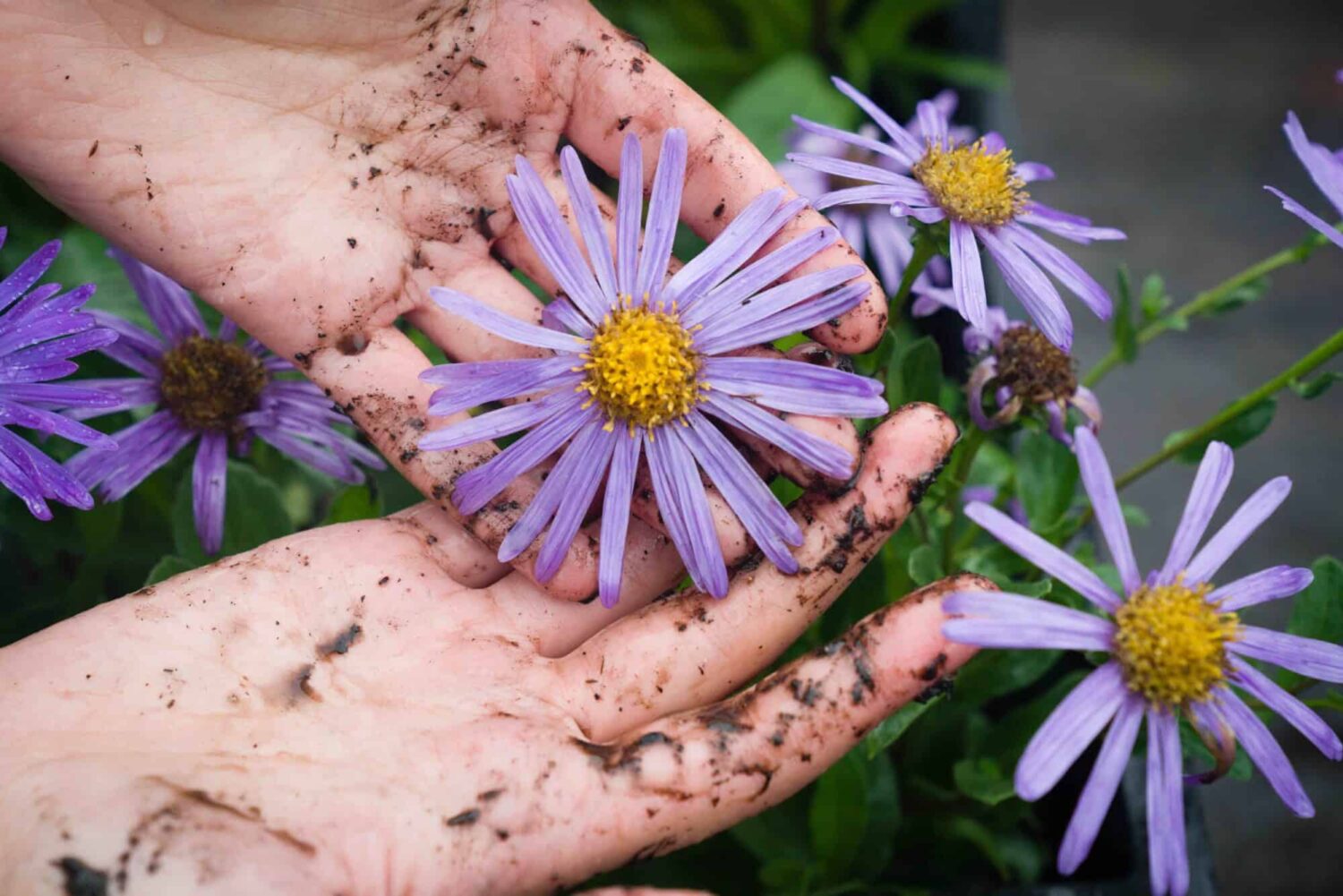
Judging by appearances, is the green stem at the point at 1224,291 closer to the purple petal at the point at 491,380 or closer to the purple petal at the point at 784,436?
the purple petal at the point at 784,436

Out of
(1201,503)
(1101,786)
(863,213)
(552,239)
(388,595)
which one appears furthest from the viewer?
(863,213)

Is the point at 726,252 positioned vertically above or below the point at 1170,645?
above

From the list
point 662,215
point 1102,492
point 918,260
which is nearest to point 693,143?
point 662,215

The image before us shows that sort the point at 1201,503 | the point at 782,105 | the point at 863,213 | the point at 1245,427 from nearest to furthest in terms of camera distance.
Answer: the point at 1201,503
the point at 1245,427
the point at 863,213
the point at 782,105

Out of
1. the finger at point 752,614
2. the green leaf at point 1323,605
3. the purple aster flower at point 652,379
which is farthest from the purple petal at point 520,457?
the green leaf at point 1323,605

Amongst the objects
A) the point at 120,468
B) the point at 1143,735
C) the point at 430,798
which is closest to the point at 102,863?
the point at 430,798

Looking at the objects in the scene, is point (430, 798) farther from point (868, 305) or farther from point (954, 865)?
point (954, 865)

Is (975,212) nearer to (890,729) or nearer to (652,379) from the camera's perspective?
(652,379)

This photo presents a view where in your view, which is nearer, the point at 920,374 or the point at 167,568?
the point at 167,568
